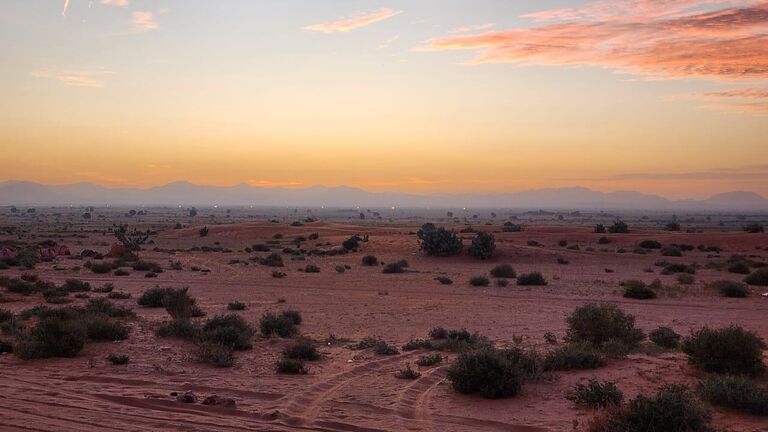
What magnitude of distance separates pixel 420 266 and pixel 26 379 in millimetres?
34143

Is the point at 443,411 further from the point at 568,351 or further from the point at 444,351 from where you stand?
the point at 444,351

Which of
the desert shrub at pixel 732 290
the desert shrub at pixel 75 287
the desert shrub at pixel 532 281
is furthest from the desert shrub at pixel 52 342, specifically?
the desert shrub at pixel 732 290

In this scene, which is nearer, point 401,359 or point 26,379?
point 26,379

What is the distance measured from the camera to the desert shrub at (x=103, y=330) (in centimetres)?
1636

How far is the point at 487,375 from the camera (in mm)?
11461

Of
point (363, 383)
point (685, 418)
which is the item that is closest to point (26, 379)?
point (363, 383)

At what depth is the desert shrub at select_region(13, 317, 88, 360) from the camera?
14.2 m

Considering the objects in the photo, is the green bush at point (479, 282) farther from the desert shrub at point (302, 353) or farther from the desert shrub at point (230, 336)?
the desert shrub at point (302, 353)

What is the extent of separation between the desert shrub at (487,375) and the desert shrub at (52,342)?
902 centimetres

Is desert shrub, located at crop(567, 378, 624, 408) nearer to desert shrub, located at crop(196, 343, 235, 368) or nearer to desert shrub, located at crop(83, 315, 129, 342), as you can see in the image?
desert shrub, located at crop(196, 343, 235, 368)

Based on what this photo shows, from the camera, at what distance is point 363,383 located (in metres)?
12.6

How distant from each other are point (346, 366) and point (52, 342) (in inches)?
268

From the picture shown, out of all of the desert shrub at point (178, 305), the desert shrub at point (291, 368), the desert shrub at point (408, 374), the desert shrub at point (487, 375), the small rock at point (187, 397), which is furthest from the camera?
the desert shrub at point (178, 305)

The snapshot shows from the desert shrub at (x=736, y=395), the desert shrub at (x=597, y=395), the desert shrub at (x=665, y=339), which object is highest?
the desert shrub at (x=736, y=395)
